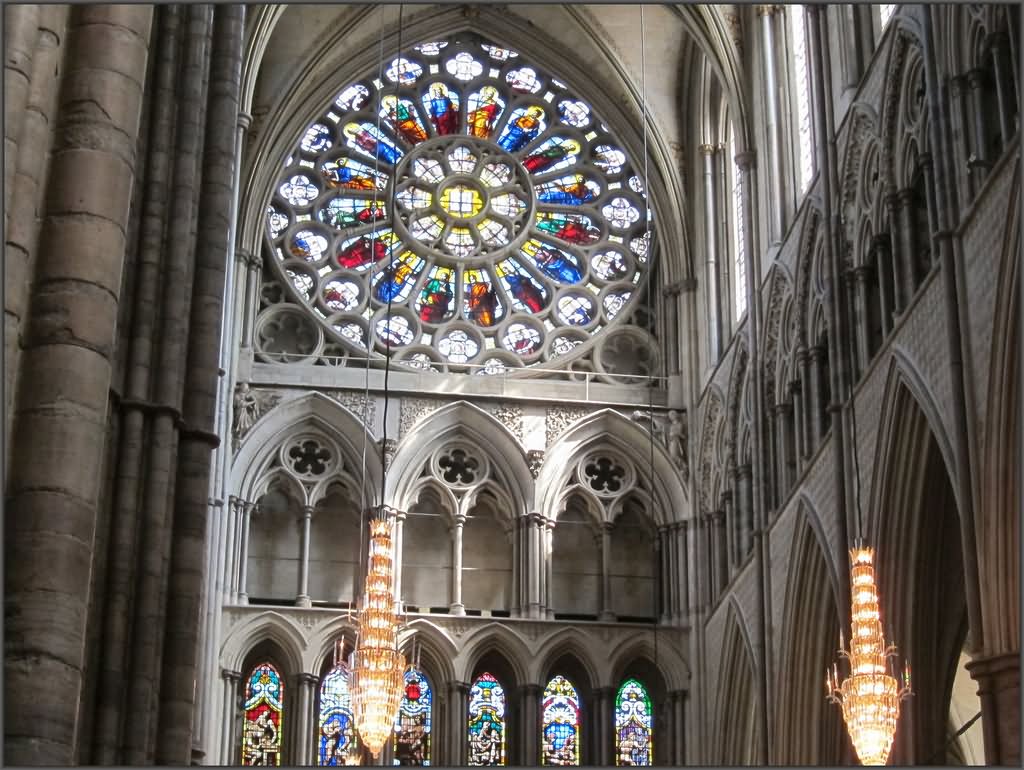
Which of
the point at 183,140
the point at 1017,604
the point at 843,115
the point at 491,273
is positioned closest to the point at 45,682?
the point at 183,140

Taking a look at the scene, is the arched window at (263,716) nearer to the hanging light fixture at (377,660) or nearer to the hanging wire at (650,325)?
the hanging wire at (650,325)

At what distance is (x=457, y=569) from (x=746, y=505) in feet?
15.1

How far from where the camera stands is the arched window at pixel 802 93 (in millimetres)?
22188

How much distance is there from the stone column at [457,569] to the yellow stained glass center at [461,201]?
5.14 meters

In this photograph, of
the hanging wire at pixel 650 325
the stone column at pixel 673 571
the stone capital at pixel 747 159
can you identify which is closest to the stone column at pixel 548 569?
the hanging wire at pixel 650 325

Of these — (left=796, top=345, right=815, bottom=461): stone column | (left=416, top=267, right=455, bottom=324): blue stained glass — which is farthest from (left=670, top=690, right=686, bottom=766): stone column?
(left=416, top=267, right=455, bottom=324): blue stained glass

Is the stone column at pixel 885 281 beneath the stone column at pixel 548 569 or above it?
above

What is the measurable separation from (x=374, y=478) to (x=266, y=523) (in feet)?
5.53

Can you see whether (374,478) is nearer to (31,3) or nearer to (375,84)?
(375,84)

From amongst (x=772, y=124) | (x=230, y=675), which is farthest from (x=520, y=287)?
(x=230, y=675)

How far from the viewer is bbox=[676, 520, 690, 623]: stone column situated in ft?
84.1

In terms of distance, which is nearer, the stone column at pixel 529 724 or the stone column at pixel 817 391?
the stone column at pixel 817 391

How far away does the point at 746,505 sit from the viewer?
919 inches

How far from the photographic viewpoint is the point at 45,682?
26.9 feet
